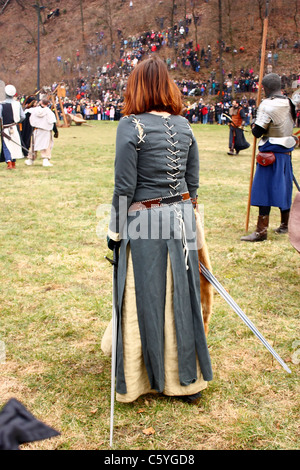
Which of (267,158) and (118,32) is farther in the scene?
(118,32)

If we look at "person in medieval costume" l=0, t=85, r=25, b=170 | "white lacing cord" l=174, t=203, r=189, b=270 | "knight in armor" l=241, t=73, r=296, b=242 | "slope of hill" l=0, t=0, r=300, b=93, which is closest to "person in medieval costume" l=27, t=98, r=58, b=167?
"person in medieval costume" l=0, t=85, r=25, b=170

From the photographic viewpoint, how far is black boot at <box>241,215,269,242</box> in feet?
19.4

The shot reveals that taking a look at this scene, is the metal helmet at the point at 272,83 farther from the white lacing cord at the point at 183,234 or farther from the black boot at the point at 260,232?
the white lacing cord at the point at 183,234

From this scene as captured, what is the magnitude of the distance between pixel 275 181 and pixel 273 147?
1.33ft

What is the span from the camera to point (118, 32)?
161 feet

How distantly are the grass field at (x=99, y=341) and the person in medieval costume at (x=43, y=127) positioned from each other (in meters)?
5.02

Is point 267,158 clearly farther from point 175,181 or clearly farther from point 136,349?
point 136,349

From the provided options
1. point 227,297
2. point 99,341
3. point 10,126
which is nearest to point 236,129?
point 10,126

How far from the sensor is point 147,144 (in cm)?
257

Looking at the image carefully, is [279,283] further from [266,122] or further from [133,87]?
[133,87]

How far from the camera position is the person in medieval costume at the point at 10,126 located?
37.5 ft

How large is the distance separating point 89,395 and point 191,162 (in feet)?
5.16
